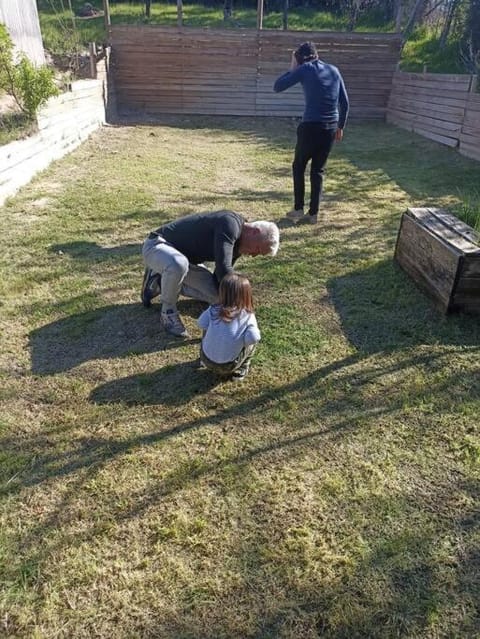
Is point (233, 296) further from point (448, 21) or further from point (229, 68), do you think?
point (448, 21)

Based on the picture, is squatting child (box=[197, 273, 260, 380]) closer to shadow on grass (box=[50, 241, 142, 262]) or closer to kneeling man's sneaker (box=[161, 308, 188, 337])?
kneeling man's sneaker (box=[161, 308, 188, 337])

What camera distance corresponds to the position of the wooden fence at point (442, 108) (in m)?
8.36

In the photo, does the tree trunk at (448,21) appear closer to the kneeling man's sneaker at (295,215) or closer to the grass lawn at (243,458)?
the kneeling man's sneaker at (295,215)

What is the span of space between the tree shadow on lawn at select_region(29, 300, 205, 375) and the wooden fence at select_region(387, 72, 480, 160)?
7.21 metres

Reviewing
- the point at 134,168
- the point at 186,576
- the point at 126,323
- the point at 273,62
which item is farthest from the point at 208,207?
the point at 273,62

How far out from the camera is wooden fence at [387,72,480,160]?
8.36 meters

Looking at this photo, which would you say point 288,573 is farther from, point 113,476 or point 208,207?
point 208,207

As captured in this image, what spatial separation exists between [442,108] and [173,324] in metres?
8.59

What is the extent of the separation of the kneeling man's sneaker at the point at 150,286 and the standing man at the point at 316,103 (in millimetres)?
2443

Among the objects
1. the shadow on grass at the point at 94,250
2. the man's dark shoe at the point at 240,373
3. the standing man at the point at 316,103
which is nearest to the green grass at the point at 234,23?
the standing man at the point at 316,103

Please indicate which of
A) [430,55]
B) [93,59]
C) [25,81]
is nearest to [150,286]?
[25,81]

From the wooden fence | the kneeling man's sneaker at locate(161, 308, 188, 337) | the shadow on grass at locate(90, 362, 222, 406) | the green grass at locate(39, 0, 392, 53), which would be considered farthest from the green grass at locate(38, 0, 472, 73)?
the shadow on grass at locate(90, 362, 222, 406)

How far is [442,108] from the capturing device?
9.29 meters

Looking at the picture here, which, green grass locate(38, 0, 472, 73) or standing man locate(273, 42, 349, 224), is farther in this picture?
green grass locate(38, 0, 472, 73)
